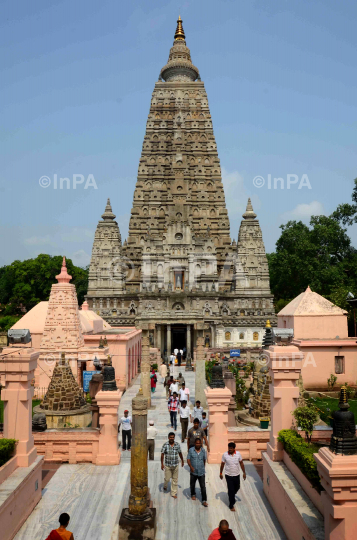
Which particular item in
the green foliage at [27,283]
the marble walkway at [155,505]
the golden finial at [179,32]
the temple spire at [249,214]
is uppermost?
the golden finial at [179,32]

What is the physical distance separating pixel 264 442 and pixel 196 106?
53605 mm

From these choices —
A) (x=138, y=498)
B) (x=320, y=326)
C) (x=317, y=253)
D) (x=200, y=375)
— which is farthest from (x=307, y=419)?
(x=317, y=253)

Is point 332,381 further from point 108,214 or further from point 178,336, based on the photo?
point 108,214

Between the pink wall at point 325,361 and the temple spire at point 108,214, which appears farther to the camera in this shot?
the temple spire at point 108,214

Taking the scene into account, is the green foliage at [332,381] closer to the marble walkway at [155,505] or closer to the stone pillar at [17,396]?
the marble walkway at [155,505]

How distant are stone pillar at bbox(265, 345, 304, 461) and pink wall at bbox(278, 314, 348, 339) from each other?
1626cm

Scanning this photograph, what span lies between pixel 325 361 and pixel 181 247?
2778 cm

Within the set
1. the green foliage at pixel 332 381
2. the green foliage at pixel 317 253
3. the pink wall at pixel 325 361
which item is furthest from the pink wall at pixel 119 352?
the green foliage at pixel 317 253

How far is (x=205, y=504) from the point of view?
31.7 ft

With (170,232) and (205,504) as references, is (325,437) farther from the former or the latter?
(170,232)

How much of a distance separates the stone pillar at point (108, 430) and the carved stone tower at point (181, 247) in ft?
95.5

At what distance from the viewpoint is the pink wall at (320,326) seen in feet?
85.3

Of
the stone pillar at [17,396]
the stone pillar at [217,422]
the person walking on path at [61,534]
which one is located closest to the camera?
the person walking on path at [61,534]

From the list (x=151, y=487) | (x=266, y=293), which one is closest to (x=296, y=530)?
(x=151, y=487)
